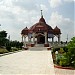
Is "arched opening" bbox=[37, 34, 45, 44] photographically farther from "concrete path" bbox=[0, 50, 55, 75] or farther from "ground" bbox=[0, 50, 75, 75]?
"ground" bbox=[0, 50, 75, 75]

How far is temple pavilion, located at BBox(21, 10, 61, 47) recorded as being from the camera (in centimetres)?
5312

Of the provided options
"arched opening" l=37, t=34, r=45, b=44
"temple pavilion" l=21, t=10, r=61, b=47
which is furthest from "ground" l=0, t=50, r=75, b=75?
"arched opening" l=37, t=34, r=45, b=44

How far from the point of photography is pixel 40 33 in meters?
54.4

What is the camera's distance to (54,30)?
191ft

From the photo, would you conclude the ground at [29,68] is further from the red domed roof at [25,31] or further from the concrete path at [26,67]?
→ the red domed roof at [25,31]

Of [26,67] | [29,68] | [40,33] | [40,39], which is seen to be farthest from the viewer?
[40,39]

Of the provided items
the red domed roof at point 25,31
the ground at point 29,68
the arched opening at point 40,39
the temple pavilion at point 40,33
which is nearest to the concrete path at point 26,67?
the ground at point 29,68

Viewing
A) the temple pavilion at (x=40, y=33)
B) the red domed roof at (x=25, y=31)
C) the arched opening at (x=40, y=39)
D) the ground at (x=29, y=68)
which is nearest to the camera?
the ground at (x=29, y=68)

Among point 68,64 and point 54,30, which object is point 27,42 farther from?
point 68,64

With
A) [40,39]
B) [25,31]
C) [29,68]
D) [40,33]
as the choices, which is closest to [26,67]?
[29,68]

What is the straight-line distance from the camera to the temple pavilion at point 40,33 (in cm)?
5312

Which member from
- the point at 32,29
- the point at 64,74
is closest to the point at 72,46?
the point at 64,74

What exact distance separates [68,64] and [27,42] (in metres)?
43.0

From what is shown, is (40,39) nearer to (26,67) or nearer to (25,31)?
(25,31)
